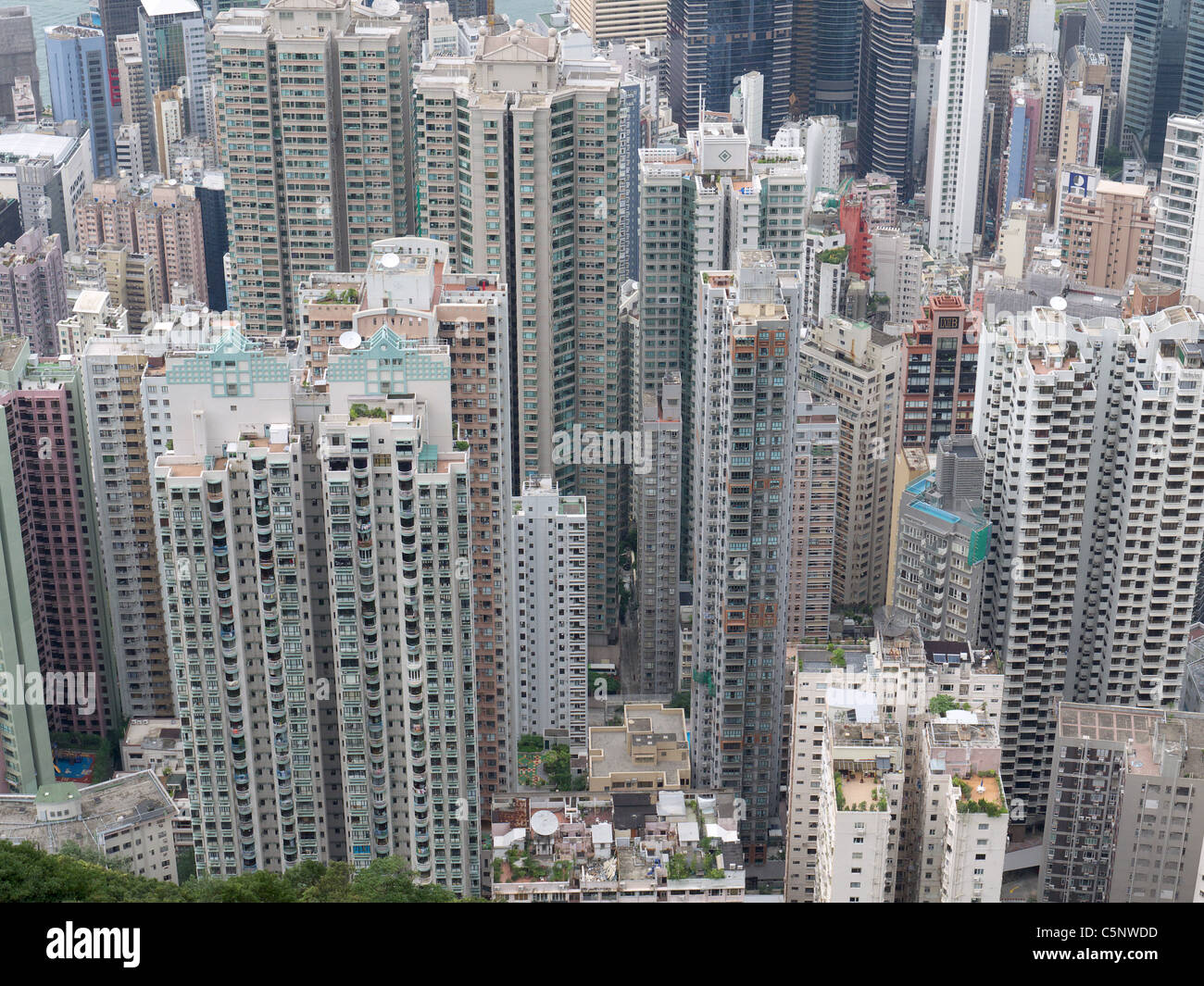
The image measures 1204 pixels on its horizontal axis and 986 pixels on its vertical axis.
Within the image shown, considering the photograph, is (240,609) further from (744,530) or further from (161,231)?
(161,231)

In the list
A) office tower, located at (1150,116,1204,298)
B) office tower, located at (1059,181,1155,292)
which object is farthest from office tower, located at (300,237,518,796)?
office tower, located at (1059,181,1155,292)

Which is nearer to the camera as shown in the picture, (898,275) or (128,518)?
(128,518)

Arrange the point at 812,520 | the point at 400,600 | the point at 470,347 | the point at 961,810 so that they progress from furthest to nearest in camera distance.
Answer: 1. the point at 812,520
2. the point at 470,347
3. the point at 400,600
4. the point at 961,810

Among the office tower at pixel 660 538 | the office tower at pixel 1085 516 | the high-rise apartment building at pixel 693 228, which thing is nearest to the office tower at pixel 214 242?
Answer: the high-rise apartment building at pixel 693 228

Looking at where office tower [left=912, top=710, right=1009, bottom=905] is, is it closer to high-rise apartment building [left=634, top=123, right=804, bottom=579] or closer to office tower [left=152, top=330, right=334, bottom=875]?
office tower [left=152, top=330, right=334, bottom=875]

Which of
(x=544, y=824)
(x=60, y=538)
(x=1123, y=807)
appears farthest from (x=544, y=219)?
(x=1123, y=807)

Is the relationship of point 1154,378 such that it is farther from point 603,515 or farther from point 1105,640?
point 603,515
